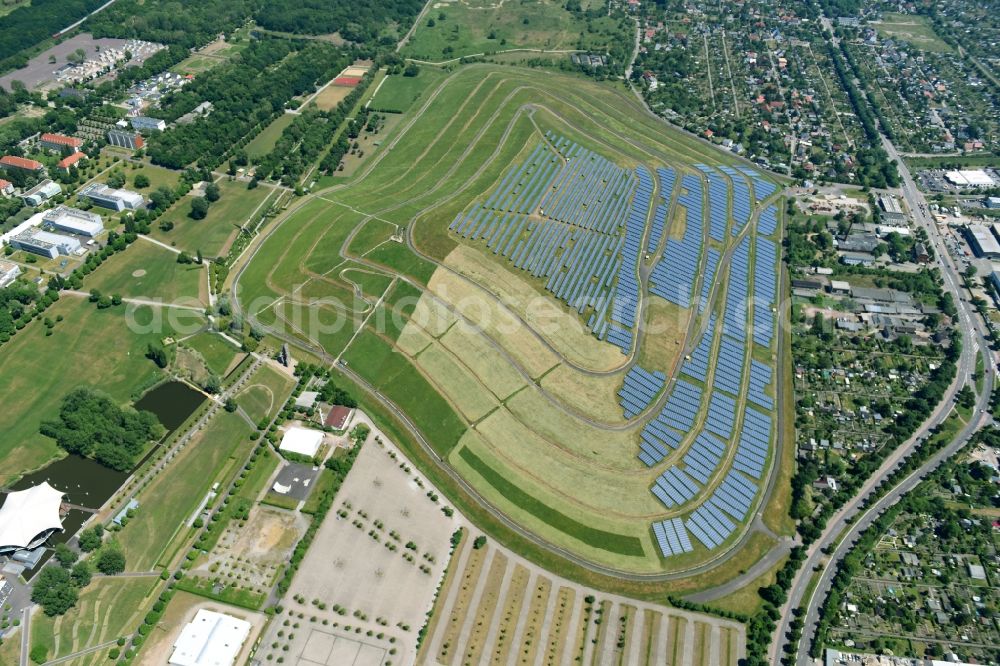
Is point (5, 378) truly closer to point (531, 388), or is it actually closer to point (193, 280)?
point (193, 280)

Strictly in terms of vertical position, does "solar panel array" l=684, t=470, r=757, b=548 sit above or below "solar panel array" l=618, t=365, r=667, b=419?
below

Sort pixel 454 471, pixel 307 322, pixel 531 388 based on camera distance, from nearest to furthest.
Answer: pixel 454 471 → pixel 531 388 → pixel 307 322

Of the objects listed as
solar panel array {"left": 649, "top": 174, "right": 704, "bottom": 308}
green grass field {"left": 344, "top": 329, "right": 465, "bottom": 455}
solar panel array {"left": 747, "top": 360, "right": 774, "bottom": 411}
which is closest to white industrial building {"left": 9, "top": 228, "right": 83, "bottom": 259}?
green grass field {"left": 344, "top": 329, "right": 465, "bottom": 455}

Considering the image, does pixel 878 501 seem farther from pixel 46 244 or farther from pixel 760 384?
pixel 46 244

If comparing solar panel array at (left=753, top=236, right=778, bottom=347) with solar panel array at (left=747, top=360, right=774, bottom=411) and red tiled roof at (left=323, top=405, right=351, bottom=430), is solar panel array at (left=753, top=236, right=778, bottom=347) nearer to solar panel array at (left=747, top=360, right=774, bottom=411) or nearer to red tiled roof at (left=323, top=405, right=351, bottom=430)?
solar panel array at (left=747, top=360, right=774, bottom=411)

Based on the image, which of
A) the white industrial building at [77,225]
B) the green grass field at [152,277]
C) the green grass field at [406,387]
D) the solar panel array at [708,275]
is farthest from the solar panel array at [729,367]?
the white industrial building at [77,225]

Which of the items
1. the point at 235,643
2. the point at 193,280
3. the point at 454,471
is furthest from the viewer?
the point at 193,280

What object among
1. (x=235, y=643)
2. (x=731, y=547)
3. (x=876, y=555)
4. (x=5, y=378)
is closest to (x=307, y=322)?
(x=5, y=378)
